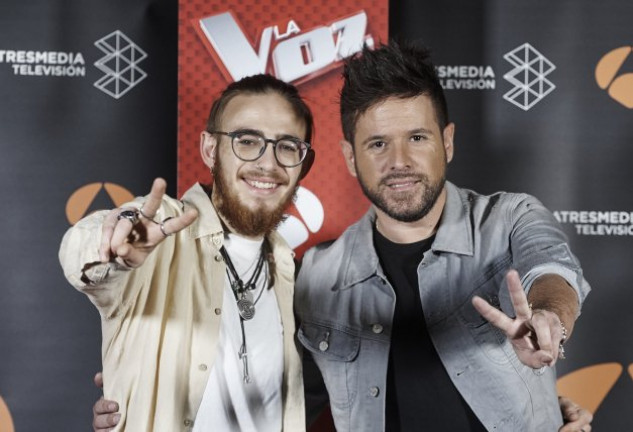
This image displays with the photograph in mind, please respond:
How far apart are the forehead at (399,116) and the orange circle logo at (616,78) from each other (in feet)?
4.09

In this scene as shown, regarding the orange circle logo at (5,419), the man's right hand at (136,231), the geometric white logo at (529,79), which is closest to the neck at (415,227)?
the man's right hand at (136,231)

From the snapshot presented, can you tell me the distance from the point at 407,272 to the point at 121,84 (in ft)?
5.61

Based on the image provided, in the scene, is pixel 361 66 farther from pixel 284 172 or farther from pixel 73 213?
pixel 73 213

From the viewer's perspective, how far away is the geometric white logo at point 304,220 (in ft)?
9.59

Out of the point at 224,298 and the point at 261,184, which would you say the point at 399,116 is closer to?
the point at 261,184

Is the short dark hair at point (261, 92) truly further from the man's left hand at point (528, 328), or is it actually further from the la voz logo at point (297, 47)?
the man's left hand at point (528, 328)

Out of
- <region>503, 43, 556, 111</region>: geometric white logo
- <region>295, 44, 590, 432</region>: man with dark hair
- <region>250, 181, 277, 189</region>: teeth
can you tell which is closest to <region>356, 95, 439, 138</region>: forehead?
<region>295, 44, 590, 432</region>: man with dark hair

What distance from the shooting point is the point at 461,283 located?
2.30 metres

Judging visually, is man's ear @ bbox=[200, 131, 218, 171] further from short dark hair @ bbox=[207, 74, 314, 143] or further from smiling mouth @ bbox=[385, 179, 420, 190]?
smiling mouth @ bbox=[385, 179, 420, 190]

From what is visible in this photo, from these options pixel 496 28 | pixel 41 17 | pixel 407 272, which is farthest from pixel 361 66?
pixel 41 17

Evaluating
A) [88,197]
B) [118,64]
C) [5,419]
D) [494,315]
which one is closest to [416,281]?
[494,315]

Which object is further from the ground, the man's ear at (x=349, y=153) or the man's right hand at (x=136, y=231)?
the man's ear at (x=349, y=153)

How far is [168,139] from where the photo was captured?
3375 millimetres

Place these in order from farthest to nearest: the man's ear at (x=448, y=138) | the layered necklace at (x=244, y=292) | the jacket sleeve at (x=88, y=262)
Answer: the man's ear at (x=448, y=138), the layered necklace at (x=244, y=292), the jacket sleeve at (x=88, y=262)
